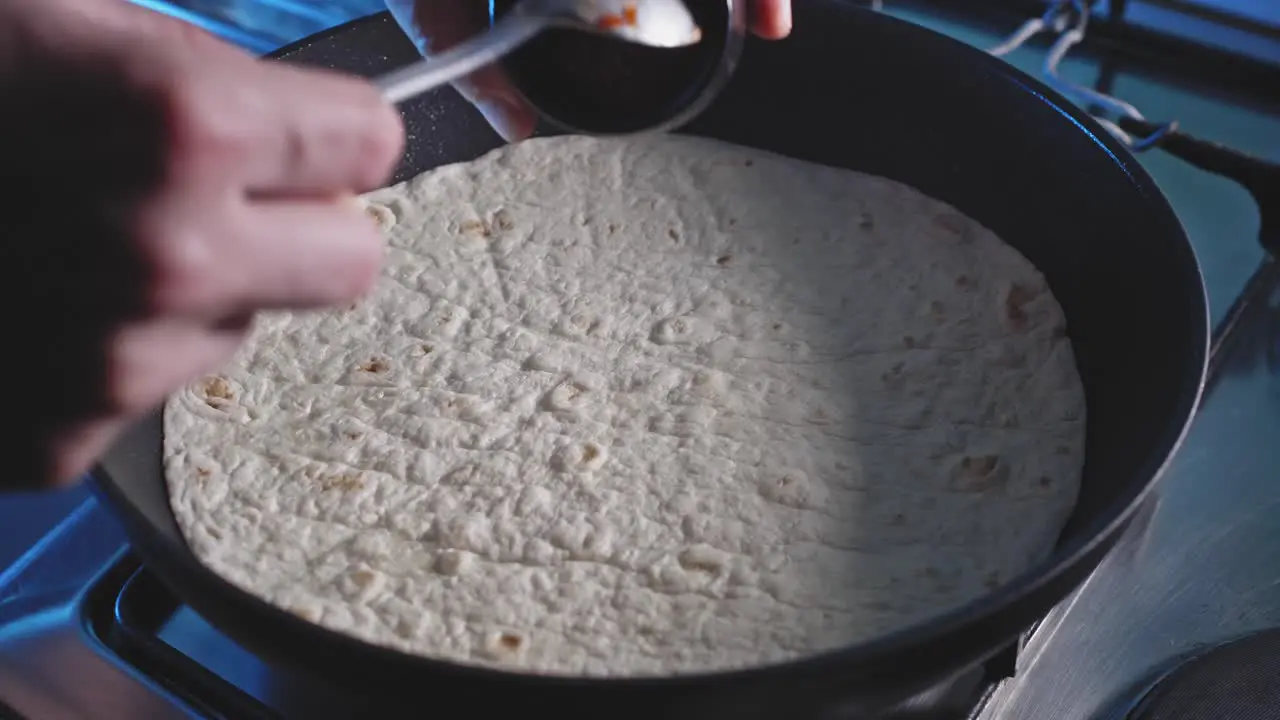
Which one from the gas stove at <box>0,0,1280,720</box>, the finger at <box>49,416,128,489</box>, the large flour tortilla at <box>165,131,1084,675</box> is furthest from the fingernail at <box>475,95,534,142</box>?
the finger at <box>49,416,128,489</box>

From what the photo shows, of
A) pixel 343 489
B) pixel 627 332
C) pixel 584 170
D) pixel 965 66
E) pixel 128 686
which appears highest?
pixel 965 66

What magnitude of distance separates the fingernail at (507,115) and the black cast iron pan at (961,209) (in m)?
0.26

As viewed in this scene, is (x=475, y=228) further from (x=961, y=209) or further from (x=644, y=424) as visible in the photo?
(x=961, y=209)

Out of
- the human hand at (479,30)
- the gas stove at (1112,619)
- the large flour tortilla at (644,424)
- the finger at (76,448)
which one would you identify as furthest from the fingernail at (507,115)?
the finger at (76,448)

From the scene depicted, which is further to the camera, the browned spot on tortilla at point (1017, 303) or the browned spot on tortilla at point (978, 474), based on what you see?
the browned spot on tortilla at point (1017, 303)

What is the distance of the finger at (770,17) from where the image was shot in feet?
3.49

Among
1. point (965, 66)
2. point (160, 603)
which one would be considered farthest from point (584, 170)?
point (160, 603)

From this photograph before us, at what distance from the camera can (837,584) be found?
93cm

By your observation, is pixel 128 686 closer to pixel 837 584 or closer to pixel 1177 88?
pixel 837 584

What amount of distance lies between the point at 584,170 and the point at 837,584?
0.63 m

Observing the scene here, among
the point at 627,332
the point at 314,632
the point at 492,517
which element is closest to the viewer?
the point at 314,632

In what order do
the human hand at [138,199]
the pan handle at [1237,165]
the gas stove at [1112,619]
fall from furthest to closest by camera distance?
the pan handle at [1237,165] → the gas stove at [1112,619] → the human hand at [138,199]

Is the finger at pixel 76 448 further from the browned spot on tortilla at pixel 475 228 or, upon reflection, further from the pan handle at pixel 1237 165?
the pan handle at pixel 1237 165

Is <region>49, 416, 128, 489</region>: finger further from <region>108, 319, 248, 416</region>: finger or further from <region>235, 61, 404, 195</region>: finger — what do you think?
<region>235, 61, 404, 195</region>: finger
